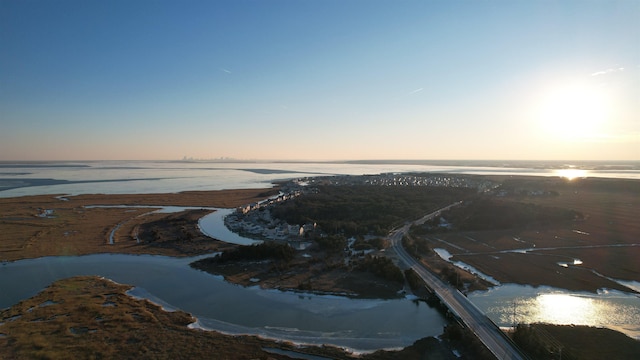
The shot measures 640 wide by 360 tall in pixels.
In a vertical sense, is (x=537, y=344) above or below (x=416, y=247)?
below

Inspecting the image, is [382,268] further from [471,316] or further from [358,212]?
[358,212]

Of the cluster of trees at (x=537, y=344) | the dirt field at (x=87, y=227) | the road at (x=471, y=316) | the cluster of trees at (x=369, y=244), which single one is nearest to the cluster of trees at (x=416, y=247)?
the road at (x=471, y=316)

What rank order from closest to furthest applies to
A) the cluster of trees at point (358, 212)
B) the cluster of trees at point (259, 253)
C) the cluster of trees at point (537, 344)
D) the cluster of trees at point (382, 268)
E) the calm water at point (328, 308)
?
the cluster of trees at point (537, 344), the calm water at point (328, 308), the cluster of trees at point (382, 268), the cluster of trees at point (259, 253), the cluster of trees at point (358, 212)

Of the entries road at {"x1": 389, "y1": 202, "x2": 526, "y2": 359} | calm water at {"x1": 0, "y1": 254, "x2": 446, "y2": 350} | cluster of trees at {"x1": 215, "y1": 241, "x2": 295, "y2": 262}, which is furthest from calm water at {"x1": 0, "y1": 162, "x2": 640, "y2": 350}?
cluster of trees at {"x1": 215, "y1": 241, "x2": 295, "y2": 262}

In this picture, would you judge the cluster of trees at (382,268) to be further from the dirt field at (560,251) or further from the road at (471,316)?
the dirt field at (560,251)

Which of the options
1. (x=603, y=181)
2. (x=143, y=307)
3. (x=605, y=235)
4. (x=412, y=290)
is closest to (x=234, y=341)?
(x=143, y=307)

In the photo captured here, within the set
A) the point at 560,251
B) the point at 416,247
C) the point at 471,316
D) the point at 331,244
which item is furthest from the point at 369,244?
the point at 560,251

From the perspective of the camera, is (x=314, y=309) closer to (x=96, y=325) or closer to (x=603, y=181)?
(x=96, y=325)
